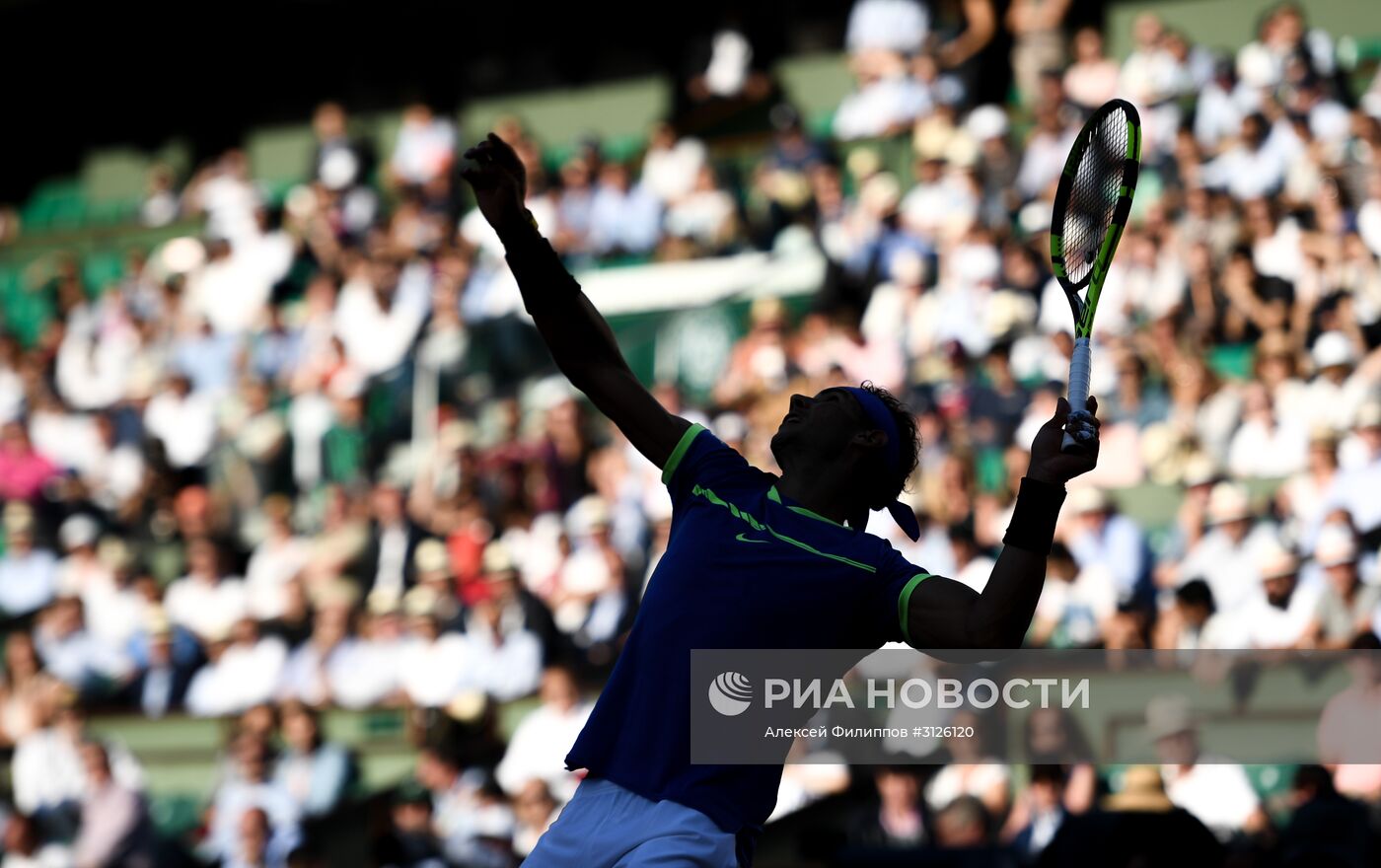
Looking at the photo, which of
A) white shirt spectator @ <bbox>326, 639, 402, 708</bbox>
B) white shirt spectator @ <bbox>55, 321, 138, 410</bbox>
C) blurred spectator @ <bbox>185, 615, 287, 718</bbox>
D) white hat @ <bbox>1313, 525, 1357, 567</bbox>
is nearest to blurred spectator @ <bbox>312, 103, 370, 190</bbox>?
white shirt spectator @ <bbox>55, 321, 138, 410</bbox>

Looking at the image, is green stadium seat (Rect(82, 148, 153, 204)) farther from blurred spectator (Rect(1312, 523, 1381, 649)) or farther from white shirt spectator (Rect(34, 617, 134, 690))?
blurred spectator (Rect(1312, 523, 1381, 649))

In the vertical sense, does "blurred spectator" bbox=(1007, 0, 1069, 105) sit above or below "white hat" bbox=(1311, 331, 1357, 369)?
above

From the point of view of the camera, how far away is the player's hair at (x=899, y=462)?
4852 mm

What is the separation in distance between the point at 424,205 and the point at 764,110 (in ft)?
10.0

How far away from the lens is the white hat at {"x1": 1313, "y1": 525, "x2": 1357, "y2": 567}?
952cm

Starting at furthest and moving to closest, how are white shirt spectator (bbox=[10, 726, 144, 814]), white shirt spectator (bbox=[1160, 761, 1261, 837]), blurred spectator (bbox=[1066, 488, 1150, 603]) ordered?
1. white shirt spectator (bbox=[10, 726, 144, 814])
2. blurred spectator (bbox=[1066, 488, 1150, 603])
3. white shirt spectator (bbox=[1160, 761, 1261, 837])

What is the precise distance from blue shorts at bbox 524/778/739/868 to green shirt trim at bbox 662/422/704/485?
0.80 metres

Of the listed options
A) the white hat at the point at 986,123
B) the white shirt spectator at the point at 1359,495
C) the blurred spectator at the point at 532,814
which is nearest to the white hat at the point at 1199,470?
the white shirt spectator at the point at 1359,495

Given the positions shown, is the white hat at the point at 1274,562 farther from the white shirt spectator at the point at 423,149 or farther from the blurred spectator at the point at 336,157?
the blurred spectator at the point at 336,157

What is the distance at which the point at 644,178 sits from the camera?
1555 cm

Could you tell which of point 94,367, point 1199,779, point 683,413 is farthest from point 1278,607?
point 94,367

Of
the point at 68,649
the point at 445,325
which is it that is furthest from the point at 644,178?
the point at 68,649

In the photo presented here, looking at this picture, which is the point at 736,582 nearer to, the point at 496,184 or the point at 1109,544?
the point at 496,184

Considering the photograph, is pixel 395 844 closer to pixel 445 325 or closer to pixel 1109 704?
pixel 1109 704
